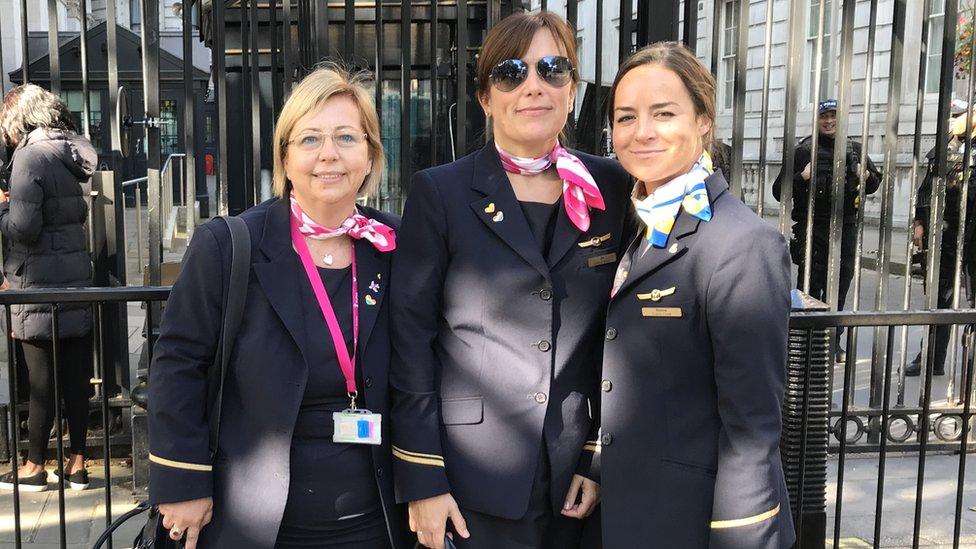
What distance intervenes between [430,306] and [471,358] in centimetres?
17

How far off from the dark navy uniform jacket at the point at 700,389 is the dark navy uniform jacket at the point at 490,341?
11 centimetres

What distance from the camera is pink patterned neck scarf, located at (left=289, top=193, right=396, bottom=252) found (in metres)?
2.35

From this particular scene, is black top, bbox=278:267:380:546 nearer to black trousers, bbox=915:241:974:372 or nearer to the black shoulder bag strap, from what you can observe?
the black shoulder bag strap

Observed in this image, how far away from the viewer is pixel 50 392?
497 cm

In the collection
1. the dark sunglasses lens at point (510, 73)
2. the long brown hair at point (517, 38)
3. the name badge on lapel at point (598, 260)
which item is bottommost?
the name badge on lapel at point (598, 260)

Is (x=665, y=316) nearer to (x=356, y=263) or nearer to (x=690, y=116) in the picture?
(x=690, y=116)

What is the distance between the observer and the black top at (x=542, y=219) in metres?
2.33

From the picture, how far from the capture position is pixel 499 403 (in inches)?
90.3

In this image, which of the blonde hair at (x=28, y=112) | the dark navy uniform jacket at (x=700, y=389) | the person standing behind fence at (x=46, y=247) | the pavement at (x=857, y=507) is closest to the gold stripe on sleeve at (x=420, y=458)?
the dark navy uniform jacket at (x=700, y=389)

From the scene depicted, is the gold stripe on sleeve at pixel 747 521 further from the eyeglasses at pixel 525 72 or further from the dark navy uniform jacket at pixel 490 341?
the eyeglasses at pixel 525 72

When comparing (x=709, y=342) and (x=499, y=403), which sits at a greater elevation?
(x=709, y=342)

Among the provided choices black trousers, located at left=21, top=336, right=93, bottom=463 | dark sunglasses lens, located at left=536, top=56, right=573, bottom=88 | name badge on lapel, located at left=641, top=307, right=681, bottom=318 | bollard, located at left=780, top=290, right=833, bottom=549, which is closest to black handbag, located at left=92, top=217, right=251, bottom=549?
dark sunglasses lens, located at left=536, top=56, right=573, bottom=88

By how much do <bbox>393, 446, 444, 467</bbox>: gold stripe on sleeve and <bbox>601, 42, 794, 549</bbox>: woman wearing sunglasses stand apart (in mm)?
411

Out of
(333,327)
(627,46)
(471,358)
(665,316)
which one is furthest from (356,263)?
(627,46)
